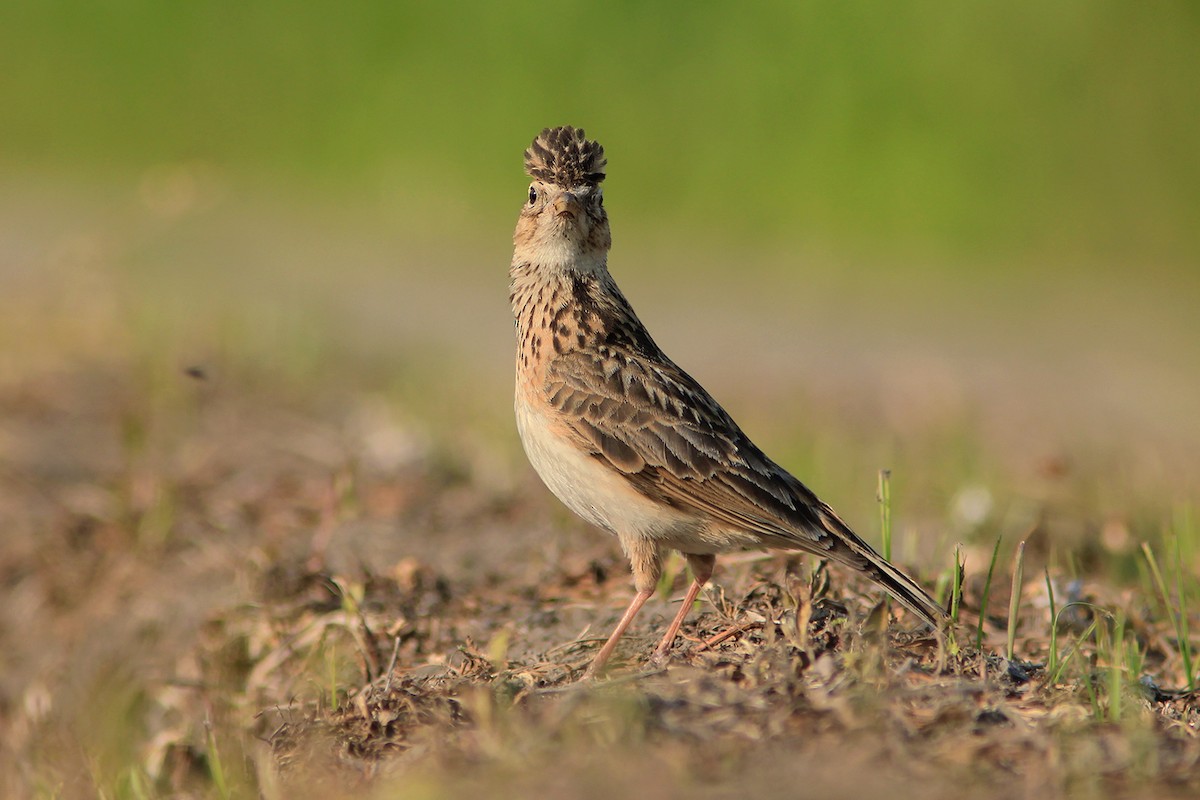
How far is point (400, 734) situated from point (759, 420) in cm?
608

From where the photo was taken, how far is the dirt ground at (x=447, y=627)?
12.0 feet

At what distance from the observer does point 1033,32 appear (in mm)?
17375

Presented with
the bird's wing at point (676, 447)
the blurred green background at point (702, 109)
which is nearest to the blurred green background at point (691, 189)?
the blurred green background at point (702, 109)

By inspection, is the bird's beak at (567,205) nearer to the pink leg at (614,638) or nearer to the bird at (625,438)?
the bird at (625,438)

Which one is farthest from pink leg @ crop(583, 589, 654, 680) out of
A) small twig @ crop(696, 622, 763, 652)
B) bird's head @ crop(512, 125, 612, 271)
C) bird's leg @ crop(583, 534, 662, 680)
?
bird's head @ crop(512, 125, 612, 271)

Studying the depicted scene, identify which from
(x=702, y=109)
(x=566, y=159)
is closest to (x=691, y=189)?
(x=702, y=109)

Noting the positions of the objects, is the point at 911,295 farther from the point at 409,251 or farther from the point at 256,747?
the point at 256,747

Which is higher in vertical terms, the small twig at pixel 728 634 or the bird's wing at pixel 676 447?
the bird's wing at pixel 676 447

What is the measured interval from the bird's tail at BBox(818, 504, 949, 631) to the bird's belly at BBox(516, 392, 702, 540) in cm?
47

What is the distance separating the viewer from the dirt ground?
3643 millimetres

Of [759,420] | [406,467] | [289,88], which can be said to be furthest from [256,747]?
[289,88]

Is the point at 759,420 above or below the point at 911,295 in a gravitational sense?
below

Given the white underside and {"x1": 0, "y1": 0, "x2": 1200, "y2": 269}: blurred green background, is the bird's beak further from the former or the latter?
{"x1": 0, "y1": 0, "x2": 1200, "y2": 269}: blurred green background

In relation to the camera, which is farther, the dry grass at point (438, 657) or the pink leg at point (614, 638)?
the pink leg at point (614, 638)
